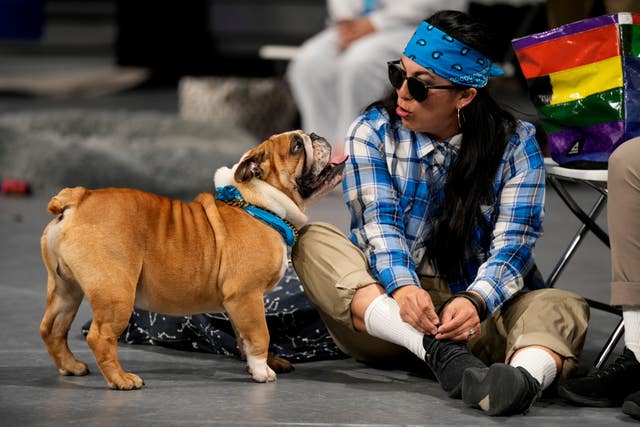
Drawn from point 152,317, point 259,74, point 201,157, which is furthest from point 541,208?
point 259,74

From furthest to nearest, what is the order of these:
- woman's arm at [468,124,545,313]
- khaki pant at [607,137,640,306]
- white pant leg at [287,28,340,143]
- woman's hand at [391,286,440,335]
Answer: white pant leg at [287,28,340,143] < woman's arm at [468,124,545,313] < woman's hand at [391,286,440,335] < khaki pant at [607,137,640,306]

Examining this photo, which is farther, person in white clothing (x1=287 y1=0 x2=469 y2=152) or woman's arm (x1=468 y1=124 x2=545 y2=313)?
person in white clothing (x1=287 y1=0 x2=469 y2=152)

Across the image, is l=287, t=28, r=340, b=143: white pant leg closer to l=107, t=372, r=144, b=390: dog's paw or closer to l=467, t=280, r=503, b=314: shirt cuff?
l=467, t=280, r=503, b=314: shirt cuff

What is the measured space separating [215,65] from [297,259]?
8.08 metres

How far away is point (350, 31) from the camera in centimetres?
650

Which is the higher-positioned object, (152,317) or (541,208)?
(541,208)

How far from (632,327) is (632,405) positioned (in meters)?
0.23

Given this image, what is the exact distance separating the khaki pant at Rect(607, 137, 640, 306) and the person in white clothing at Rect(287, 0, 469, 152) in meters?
3.49

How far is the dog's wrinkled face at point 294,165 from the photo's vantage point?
9.51 ft

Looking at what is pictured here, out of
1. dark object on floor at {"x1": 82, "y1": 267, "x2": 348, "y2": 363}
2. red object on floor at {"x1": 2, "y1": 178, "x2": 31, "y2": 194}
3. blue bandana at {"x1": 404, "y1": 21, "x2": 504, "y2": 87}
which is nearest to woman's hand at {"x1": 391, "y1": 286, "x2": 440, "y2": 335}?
dark object on floor at {"x1": 82, "y1": 267, "x2": 348, "y2": 363}

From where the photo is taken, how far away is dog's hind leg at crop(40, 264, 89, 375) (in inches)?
108

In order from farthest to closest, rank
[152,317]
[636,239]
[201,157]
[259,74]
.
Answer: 1. [259,74]
2. [201,157]
3. [152,317]
4. [636,239]

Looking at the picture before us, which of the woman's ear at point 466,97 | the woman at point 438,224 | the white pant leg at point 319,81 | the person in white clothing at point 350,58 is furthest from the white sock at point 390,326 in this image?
the white pant leg at point 319,81

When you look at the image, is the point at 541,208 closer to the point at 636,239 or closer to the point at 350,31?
the point at 636,239
